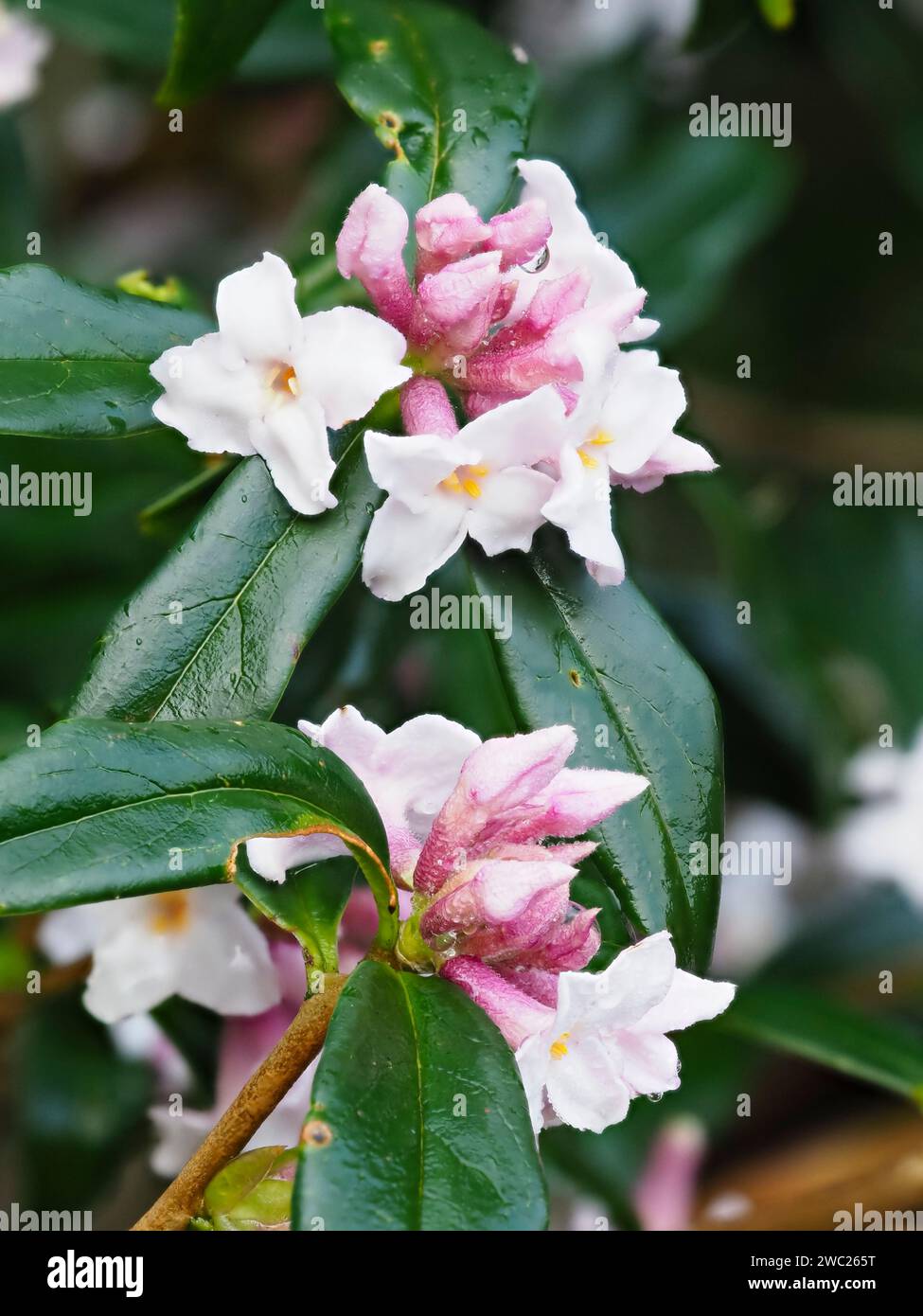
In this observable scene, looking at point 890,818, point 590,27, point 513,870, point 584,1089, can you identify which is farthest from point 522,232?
point 590,27

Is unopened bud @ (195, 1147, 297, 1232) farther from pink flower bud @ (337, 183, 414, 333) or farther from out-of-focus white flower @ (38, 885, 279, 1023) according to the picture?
pink flower bud @ (337, 183, 414, 333)

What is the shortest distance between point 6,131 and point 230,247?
1.90 feet

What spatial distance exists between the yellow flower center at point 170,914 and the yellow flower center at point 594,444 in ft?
1.42

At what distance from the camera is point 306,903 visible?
0.82 m

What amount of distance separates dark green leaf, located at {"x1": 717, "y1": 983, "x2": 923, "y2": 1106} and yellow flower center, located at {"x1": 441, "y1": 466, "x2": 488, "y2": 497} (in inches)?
25.2

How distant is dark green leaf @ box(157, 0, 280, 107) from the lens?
103 cm

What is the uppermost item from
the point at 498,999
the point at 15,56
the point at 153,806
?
the point at 15,56

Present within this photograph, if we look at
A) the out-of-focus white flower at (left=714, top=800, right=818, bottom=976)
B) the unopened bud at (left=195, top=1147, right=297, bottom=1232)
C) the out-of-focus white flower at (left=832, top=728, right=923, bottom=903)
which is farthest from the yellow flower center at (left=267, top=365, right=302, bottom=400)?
the out-of-focus white flower at (left=714, top=800, right=818, bottom=976)

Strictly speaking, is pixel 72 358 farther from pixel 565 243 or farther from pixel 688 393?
pixel 688 393

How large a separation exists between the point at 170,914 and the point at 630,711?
1.25 ft

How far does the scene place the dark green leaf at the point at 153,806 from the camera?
66cm

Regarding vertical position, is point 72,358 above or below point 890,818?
above

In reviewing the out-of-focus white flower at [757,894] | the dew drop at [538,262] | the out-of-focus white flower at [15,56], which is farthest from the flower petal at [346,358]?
the out-of-focus white flower at [757,894]
